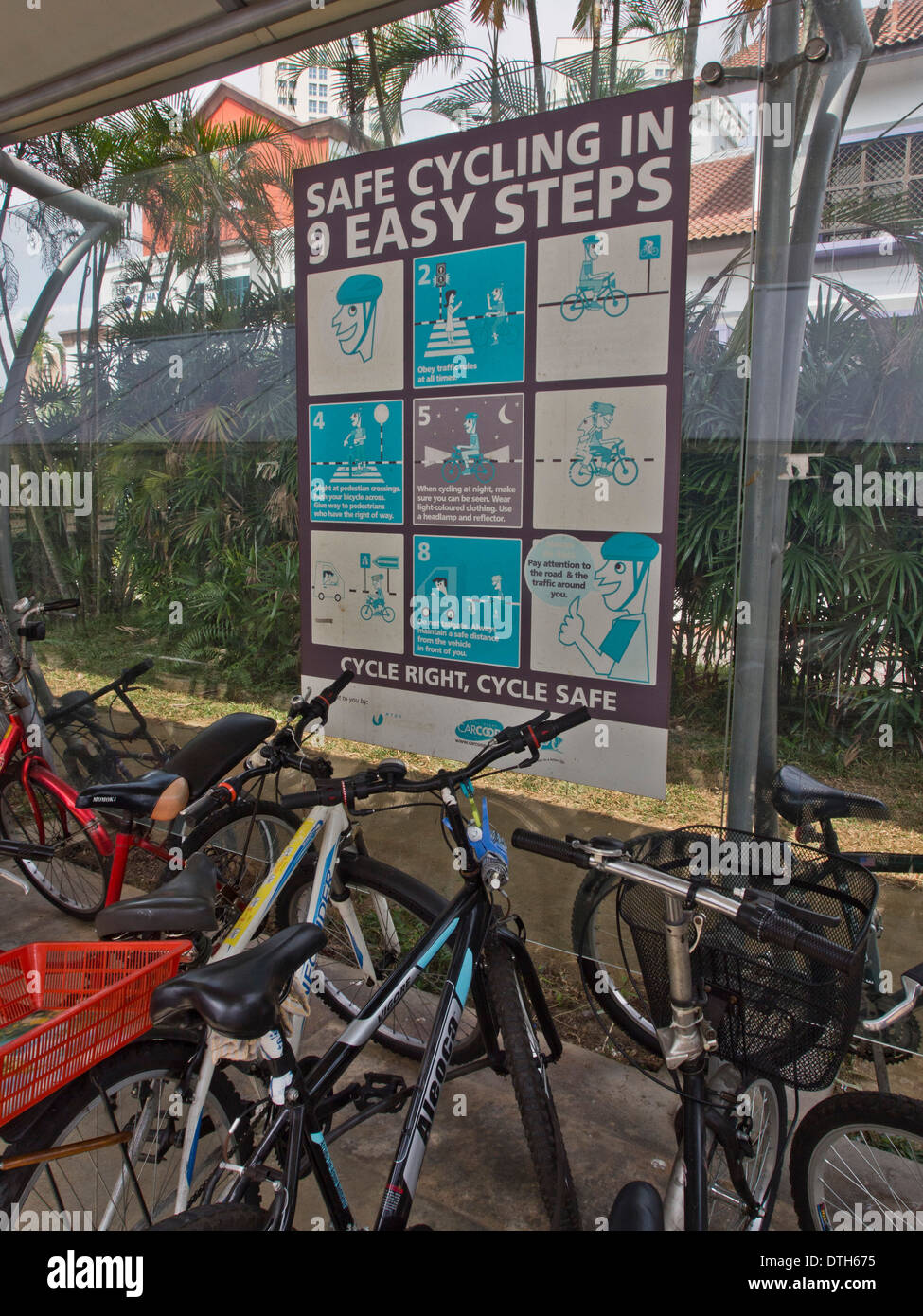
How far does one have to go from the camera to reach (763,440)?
2.63m

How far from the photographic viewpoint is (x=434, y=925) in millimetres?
2080

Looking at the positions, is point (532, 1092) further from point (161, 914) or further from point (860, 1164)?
point (161, 914)

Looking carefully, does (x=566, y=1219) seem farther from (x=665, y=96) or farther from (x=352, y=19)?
(x=352, y=19)

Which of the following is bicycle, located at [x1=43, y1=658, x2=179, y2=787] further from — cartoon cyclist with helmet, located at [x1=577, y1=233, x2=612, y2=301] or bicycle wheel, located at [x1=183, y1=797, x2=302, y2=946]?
cartoon cyclist with helmet, located at [x1=577, y1=233, x2=612, y2=301]

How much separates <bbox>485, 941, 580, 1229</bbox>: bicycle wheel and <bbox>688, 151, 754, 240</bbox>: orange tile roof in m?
2.01

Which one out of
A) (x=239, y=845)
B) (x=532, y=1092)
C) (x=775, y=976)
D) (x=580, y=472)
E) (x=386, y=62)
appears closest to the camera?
(x=775, y=976)

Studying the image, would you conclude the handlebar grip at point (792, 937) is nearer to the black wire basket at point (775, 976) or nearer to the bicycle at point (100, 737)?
the black wire basket at point (775, 976)

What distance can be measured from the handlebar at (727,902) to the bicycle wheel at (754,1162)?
1.67 ft

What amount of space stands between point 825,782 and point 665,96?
1969mm

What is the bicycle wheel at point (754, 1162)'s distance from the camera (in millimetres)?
1870

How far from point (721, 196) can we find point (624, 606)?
1.17 metres

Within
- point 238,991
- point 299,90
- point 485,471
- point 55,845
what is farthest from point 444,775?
point 299,90
